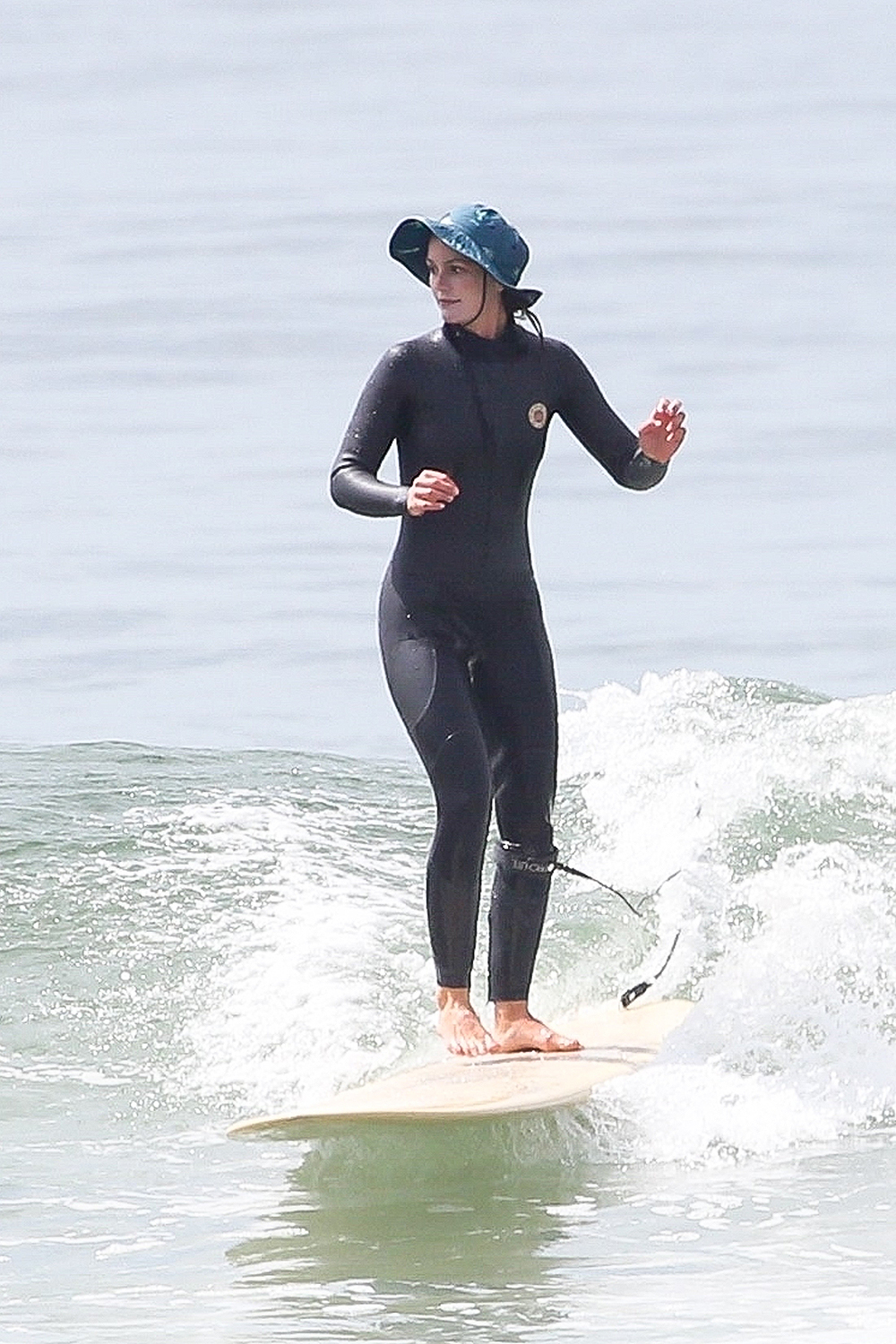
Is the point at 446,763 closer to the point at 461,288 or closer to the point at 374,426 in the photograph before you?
the point at 374,426

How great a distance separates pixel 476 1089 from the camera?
283 inches

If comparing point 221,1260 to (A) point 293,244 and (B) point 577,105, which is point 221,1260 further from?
(B) point 577,105

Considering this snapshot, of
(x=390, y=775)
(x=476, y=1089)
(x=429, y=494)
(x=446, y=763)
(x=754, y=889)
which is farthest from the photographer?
(x=390, y=775)

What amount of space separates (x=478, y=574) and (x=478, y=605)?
78 millimetres

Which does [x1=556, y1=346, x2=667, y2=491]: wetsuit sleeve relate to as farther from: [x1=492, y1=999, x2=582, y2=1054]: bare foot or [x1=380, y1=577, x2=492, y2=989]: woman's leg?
[x1=492, y1=999, x2=582, y2=1054]: bare foot

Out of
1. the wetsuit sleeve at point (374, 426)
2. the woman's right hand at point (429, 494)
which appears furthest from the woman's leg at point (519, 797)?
the woman's right hand at point (429, 494)

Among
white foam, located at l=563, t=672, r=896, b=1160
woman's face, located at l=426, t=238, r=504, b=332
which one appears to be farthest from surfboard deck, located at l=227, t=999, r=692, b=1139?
woman's face, located at l=426, t=238, r=504, b=332

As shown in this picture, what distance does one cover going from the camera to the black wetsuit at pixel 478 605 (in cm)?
750

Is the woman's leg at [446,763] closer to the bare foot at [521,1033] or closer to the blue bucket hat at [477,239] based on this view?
the bare foot at [521,1033]

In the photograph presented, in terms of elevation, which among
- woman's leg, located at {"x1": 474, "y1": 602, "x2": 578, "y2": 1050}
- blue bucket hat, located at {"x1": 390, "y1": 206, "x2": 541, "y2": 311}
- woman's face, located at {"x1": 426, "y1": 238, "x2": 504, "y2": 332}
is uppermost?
blue bucket hat, located at {"x1": 390, "y1": 206, "x2": 541, "y2": 311}

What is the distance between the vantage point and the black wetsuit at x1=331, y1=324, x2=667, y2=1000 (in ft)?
24.6

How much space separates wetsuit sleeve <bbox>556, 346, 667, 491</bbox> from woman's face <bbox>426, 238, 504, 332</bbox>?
225mm

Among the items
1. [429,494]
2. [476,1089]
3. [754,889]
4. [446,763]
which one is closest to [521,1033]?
[476,1089]

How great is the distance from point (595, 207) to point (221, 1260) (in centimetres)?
2411
